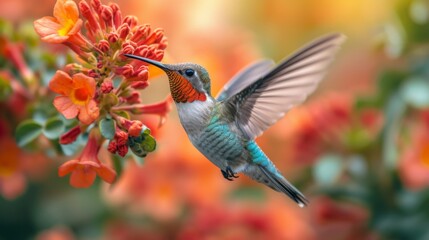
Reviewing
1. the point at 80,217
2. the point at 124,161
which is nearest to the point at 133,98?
the point at 124,161

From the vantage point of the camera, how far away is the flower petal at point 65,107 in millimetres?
1395

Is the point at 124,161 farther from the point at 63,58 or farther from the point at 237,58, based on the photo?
the point at 237,58

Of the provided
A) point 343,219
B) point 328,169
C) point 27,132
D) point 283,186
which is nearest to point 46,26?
point 27,132

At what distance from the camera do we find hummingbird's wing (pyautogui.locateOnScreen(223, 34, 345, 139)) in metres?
1.48

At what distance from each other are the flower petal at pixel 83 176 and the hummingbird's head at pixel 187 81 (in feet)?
0.73

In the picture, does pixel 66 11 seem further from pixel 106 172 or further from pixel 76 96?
pixel 106 172

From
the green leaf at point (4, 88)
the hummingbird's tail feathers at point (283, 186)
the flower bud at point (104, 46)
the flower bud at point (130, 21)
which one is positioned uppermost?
the flower bud at point (130, 21)

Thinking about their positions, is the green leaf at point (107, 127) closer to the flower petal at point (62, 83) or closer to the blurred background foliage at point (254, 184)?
the flower petal at point (62, 83)

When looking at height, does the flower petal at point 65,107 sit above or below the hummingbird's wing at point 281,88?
below

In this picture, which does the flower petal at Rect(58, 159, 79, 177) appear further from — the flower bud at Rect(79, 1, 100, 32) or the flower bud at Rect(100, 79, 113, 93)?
the flower bud at Rect(79, 1, 100, 32)

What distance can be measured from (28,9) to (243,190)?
44.1 inches

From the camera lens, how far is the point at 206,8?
3.58 meters

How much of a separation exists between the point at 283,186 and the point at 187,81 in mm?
336

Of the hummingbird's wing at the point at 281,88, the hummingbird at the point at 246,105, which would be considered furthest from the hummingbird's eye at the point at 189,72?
the hummingbird's wing at the point at 281,88
